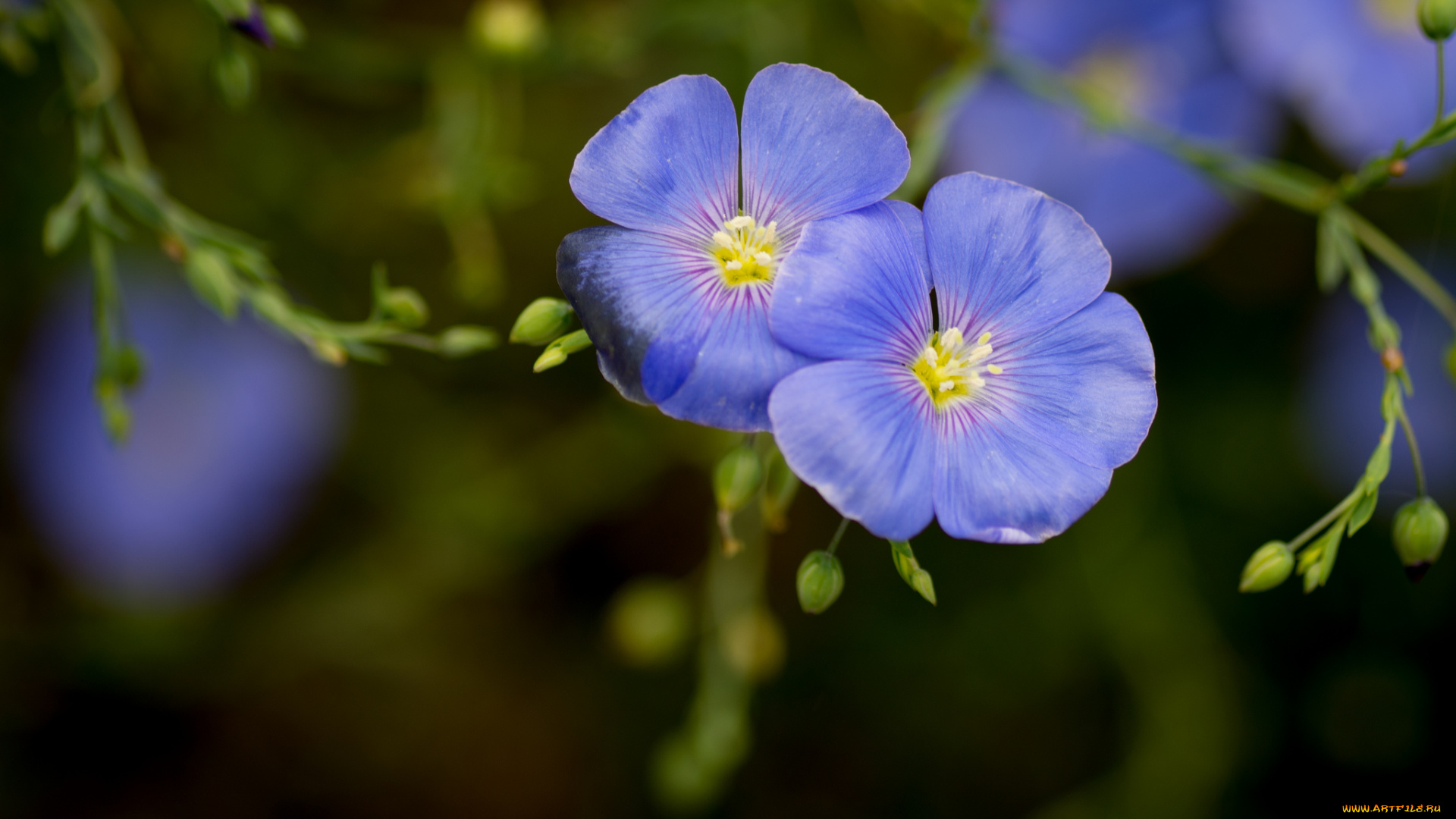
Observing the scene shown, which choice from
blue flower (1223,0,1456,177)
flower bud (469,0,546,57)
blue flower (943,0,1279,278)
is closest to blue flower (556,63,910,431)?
flower bud (469,0,546,57)

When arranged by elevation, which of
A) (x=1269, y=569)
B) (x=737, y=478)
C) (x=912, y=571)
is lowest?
(x=1269, y=569)

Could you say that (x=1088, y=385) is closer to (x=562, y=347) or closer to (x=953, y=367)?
(x=953, y=367)

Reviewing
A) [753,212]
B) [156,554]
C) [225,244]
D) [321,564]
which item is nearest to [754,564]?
[753,212]

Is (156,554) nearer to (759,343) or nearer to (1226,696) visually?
(759,343)

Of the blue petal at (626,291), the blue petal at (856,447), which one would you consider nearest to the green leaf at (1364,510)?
the blue petal at (856,447)

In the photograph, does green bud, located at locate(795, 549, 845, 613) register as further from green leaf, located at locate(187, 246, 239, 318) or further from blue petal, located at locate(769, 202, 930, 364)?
green leaf, located at locate(187, 246, 239, 318)

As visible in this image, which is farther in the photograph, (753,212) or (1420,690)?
(1420,690)

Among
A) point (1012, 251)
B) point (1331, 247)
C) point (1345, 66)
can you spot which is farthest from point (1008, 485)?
point (1345, 66)
